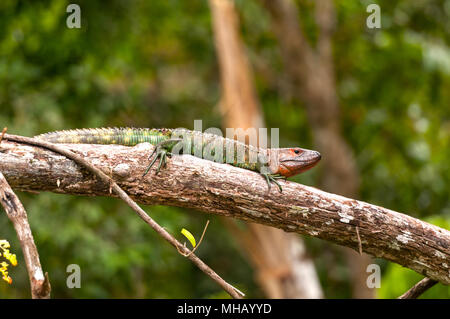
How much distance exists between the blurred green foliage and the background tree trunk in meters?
0.57

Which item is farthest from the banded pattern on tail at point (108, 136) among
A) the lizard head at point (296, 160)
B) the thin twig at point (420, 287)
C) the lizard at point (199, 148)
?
the thin twig at point (420, 287)

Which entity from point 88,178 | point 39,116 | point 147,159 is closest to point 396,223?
point 147,159

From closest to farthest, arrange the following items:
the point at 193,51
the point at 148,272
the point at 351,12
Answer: the point at 148,272 < the point at 351,12 < the point at 193,51

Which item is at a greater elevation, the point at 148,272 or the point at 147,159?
the point at 147,159

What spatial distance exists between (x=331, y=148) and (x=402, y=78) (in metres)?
2.00

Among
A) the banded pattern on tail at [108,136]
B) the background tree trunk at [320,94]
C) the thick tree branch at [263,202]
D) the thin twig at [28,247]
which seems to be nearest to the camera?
the thin twig at [28,247]

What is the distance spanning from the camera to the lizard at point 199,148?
3211 millimetres

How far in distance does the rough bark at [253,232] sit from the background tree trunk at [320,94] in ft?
2.76

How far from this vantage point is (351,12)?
905cm

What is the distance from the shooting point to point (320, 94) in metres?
8.63

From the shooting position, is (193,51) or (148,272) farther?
(193,51)

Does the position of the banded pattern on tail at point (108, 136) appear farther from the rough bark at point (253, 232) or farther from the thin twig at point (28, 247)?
the rough bark at point (253, 232)

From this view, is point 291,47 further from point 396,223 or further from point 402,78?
point 396,223

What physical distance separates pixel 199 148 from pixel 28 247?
1629mm
